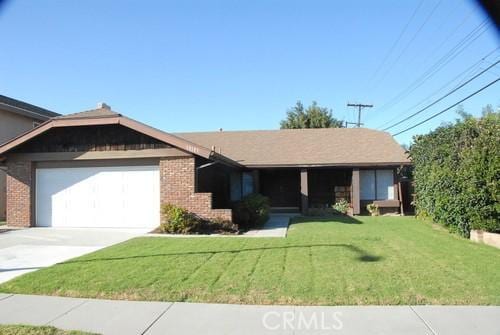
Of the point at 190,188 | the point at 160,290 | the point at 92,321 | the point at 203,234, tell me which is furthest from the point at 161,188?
the point at 92,321

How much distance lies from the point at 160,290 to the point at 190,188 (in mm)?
8039

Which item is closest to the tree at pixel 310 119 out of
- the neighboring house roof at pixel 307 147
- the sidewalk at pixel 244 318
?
the neighboring house roof at pixel 307 147

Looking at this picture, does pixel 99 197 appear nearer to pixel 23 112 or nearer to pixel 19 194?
pixel 19 194

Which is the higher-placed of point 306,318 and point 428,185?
point 428,185

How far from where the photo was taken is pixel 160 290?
6.88 m

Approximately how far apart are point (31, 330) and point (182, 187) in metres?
9.71

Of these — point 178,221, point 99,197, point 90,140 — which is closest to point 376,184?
point 178,221

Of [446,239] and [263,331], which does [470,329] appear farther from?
[446,239]

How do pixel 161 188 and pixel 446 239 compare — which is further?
pixel 161 188

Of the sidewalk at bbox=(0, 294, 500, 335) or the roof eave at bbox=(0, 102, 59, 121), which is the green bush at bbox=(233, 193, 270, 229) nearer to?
the sidewalk at bbox=(0, 294, 500, 335)

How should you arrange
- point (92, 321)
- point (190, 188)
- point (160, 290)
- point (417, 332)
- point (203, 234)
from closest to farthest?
point (417, 332) < point (92, 321) < point (160, 290) < point (203, 234) < point (190, 188)

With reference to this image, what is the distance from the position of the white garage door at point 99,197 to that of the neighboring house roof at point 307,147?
714 cm

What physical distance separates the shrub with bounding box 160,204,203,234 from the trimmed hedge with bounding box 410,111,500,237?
747 cm

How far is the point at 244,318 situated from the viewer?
18.9 ft
